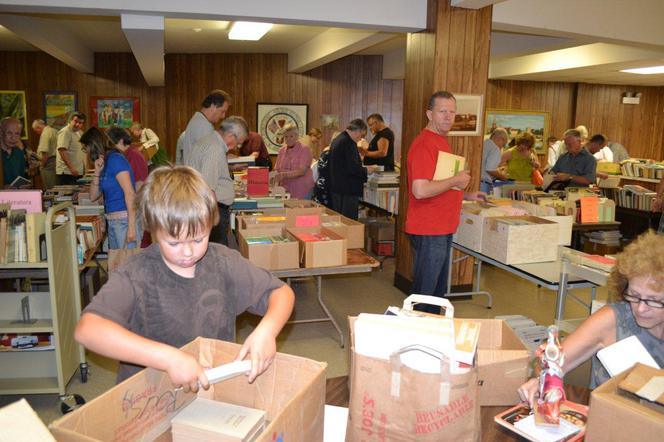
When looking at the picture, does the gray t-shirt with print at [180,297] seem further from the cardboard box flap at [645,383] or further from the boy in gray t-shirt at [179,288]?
the cardboard box flap at [645,383]

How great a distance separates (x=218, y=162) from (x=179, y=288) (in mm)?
2645

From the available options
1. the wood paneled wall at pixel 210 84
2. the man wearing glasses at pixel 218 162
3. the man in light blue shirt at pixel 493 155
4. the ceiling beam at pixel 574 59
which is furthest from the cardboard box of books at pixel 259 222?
the wood paneled wall at pixel 210 84

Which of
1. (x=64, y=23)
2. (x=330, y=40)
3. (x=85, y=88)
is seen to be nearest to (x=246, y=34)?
(x=330, y=40)

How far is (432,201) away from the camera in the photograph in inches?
137

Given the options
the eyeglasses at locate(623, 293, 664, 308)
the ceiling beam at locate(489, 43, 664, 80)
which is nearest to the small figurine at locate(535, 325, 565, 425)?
the eyeglasses at locate(623, 293, 664, 308)

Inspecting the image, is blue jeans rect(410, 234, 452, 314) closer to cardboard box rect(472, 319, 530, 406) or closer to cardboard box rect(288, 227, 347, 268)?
cardboard box rect(288, 227, 347, 268)

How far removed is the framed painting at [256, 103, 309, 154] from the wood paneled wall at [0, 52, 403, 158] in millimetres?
127

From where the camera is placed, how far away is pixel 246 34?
7613 millimetres

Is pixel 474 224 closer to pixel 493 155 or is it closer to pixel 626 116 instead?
pixel 493 155

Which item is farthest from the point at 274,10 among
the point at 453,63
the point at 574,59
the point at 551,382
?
the point at 574,59

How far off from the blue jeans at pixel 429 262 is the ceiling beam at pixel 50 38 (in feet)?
17.0

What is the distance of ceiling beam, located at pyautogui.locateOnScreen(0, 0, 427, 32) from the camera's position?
162 inches

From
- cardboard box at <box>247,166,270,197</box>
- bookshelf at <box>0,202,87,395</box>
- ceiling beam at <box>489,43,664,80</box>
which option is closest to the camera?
bookshelf at <box>0,202,87,395</box>

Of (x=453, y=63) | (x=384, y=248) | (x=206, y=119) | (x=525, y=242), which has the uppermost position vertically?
(x=453, y=63)
